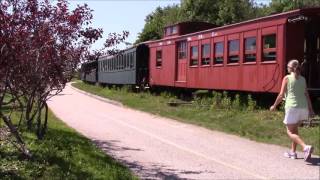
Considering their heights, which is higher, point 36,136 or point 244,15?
point 244,15

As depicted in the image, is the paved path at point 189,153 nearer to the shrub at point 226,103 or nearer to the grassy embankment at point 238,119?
the grassy embankment at point 238,119

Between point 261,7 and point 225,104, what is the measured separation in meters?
62.1

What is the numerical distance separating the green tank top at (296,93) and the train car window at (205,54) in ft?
37.8

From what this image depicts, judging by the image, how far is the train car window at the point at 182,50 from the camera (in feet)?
84.9

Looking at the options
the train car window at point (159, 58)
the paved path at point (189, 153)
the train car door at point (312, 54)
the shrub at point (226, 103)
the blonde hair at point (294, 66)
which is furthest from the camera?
the train car window at point (159, 58)

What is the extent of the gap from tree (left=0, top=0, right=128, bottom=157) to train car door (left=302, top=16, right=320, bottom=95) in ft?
24.8

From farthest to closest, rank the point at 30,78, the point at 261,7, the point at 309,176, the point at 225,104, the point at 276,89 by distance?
the point at 261,7 < the point at 225,104 < the point at 276,89 < the point at 30,78 < the point at 309,176

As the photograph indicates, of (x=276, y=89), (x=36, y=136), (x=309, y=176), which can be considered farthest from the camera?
(x=276, y=89)

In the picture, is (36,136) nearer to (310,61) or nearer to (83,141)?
(83,141)

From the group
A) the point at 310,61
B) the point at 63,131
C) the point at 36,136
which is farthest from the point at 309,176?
the point at 310,61

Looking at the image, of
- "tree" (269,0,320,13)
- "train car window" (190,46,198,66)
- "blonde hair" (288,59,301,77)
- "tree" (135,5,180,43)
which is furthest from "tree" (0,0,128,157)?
"tree" (135,5,180,43)

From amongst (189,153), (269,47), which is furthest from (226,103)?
(189,153)

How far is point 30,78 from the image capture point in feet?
35.9

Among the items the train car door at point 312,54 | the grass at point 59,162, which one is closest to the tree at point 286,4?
the train car door at point 312,54
